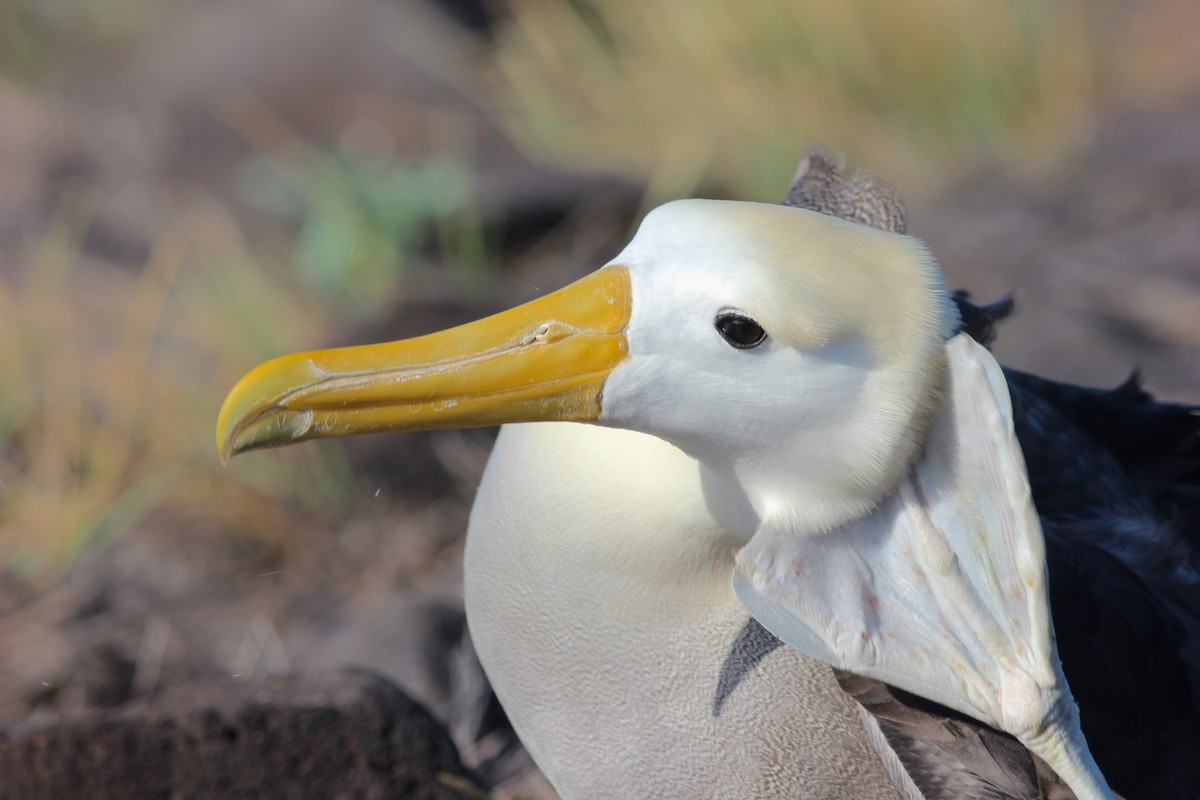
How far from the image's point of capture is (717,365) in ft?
4.91

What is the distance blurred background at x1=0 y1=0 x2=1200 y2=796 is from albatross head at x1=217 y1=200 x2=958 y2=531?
1338 mm

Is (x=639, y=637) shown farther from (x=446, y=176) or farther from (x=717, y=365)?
(x=446, y=176)

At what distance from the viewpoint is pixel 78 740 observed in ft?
8.13

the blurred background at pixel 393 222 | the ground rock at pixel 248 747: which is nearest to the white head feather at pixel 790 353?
the ground rock at pixel 248 747

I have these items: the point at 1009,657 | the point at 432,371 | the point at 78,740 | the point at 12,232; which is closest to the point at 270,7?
the point at 12,232

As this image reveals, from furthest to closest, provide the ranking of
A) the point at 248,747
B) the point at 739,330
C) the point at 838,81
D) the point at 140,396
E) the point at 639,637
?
1. the point at 838,81
2. the point at 140,396
3. the point at 248,747
4. the point at 639,637
5. the point at 739,330

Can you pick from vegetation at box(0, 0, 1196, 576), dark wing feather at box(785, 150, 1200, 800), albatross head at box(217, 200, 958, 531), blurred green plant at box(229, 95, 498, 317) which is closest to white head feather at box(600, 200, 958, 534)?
albatross head at box(217, 200, 958, 531)

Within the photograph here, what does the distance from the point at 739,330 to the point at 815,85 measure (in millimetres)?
5021

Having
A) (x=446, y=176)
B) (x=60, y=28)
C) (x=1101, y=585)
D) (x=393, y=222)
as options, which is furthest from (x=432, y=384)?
(x=60, y=28)

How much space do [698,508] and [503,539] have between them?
0.39 m

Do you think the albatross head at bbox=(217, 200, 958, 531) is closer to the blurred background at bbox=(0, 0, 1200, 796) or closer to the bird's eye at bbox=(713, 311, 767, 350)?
the bird's eye at bbox=(713, 311, 767, 350)

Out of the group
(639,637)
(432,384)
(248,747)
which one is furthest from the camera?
(248,747)

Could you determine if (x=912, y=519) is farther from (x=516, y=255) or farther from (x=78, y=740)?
(x=516, y=255)

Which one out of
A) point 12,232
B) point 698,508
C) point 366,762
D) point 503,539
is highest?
point 698,508
